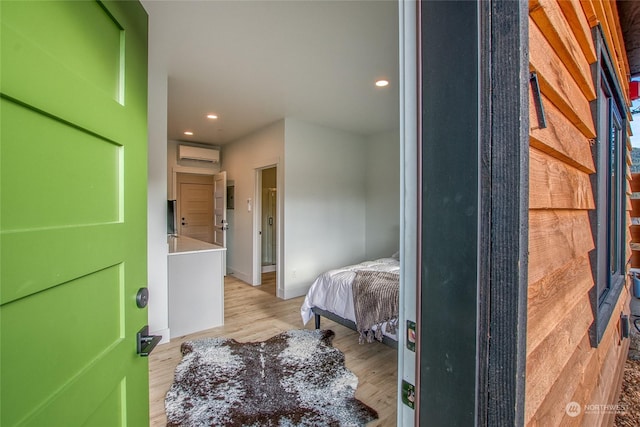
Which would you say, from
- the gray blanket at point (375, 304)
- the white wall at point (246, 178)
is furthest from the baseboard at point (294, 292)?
the gray blanket at point (375, 304)

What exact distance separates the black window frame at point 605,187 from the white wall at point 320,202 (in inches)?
136

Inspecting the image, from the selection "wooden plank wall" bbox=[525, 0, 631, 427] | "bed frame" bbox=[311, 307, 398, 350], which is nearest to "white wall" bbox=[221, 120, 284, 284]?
"bed frame" bbox=[311, 307, 398, 350]

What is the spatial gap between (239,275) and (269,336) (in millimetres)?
2599

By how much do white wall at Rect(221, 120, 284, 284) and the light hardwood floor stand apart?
99cm

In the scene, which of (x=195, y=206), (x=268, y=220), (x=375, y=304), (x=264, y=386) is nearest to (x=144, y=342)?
(x=264, y=386)

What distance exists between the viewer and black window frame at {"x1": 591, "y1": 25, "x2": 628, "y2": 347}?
3.54ft

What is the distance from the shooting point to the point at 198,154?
5688 millimetres

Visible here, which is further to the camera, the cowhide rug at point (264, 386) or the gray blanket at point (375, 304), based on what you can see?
the gray blanket at point (375, 304)

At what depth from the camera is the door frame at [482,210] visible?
0.44 metres

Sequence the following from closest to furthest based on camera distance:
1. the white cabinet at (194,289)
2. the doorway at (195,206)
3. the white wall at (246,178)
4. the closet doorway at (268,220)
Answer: the white cabinet at (194,289)
the white wall at (246,178)
the doorway at (195,206)
the closet doorway at (268,220)

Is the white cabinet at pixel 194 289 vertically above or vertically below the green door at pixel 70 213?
below

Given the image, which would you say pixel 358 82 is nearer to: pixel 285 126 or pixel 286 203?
pixel 285 126

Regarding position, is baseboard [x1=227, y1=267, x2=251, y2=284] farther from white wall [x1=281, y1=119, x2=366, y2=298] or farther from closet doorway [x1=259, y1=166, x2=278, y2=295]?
white wall [x1=281, y1=119, x2=366, y2=298]

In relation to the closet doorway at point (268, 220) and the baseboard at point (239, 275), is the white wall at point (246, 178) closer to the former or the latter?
the baseboard at point (239, 275)
